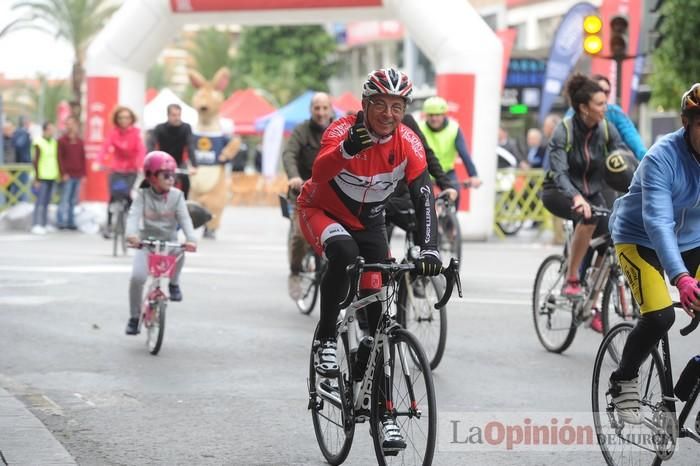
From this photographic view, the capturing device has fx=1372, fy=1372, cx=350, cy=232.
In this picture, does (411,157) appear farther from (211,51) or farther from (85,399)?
(211,51)

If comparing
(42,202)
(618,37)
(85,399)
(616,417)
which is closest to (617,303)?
(616,417)

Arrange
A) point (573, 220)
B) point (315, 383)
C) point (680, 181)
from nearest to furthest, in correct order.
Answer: point (680, 181) → point (315, 383) → point (573, 220)

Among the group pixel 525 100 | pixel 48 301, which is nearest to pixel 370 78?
pixel 48 301

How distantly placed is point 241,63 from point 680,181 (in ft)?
223

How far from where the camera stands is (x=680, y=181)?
557 cm

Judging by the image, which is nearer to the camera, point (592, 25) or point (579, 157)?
point (579, 157)

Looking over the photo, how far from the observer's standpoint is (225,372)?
9.15 m

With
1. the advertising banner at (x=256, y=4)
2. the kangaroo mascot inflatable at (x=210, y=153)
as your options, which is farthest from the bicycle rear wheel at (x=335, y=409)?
the advertising banner at (x=256, y=4)

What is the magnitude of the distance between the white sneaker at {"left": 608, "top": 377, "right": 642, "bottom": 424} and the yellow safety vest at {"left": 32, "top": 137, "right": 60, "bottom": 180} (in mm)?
18298

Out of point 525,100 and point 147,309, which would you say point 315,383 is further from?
point 525,100

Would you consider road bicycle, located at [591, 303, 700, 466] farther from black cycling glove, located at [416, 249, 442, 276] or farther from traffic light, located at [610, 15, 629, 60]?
traffic light, located at [610, 15, 629, 60]

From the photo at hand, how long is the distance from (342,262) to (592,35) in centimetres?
1234

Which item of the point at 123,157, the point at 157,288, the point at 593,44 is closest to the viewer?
the point at 157,288

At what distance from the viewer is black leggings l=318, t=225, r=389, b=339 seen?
6.26 meters
